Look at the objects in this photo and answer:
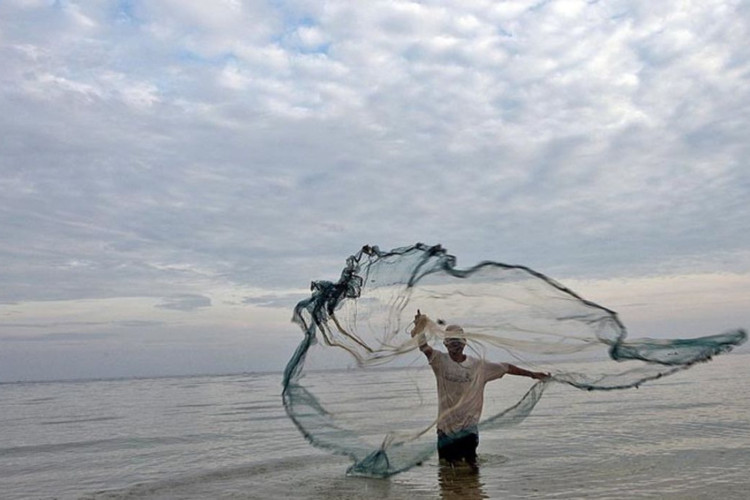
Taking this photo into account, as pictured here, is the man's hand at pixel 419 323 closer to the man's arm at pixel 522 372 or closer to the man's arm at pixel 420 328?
the man's arm at pixel 420 328

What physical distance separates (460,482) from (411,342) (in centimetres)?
197

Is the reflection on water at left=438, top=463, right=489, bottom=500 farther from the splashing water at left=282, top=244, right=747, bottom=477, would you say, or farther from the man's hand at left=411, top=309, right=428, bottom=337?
the man's hand at left=411, top=309, right=428, bottom=337

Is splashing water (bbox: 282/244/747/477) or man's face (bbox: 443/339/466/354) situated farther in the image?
man's face (bbox: 443/339/466/354)

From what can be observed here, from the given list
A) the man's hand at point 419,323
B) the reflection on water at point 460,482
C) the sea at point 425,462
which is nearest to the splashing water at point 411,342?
the man's hand at point 419,323

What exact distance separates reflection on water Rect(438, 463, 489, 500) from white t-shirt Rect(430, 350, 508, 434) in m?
0.69

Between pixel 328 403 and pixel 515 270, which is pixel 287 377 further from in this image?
pixel 515 270

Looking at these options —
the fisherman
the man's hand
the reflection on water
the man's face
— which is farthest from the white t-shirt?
the reflection on water

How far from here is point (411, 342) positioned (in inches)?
328

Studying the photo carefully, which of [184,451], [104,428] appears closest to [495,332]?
[184,451]

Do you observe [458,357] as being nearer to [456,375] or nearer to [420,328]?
[456,375]

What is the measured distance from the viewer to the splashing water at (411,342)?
793cm

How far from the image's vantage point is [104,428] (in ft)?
61.1

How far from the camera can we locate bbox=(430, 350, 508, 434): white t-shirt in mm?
8438

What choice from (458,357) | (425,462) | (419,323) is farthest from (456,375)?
(425,462)
